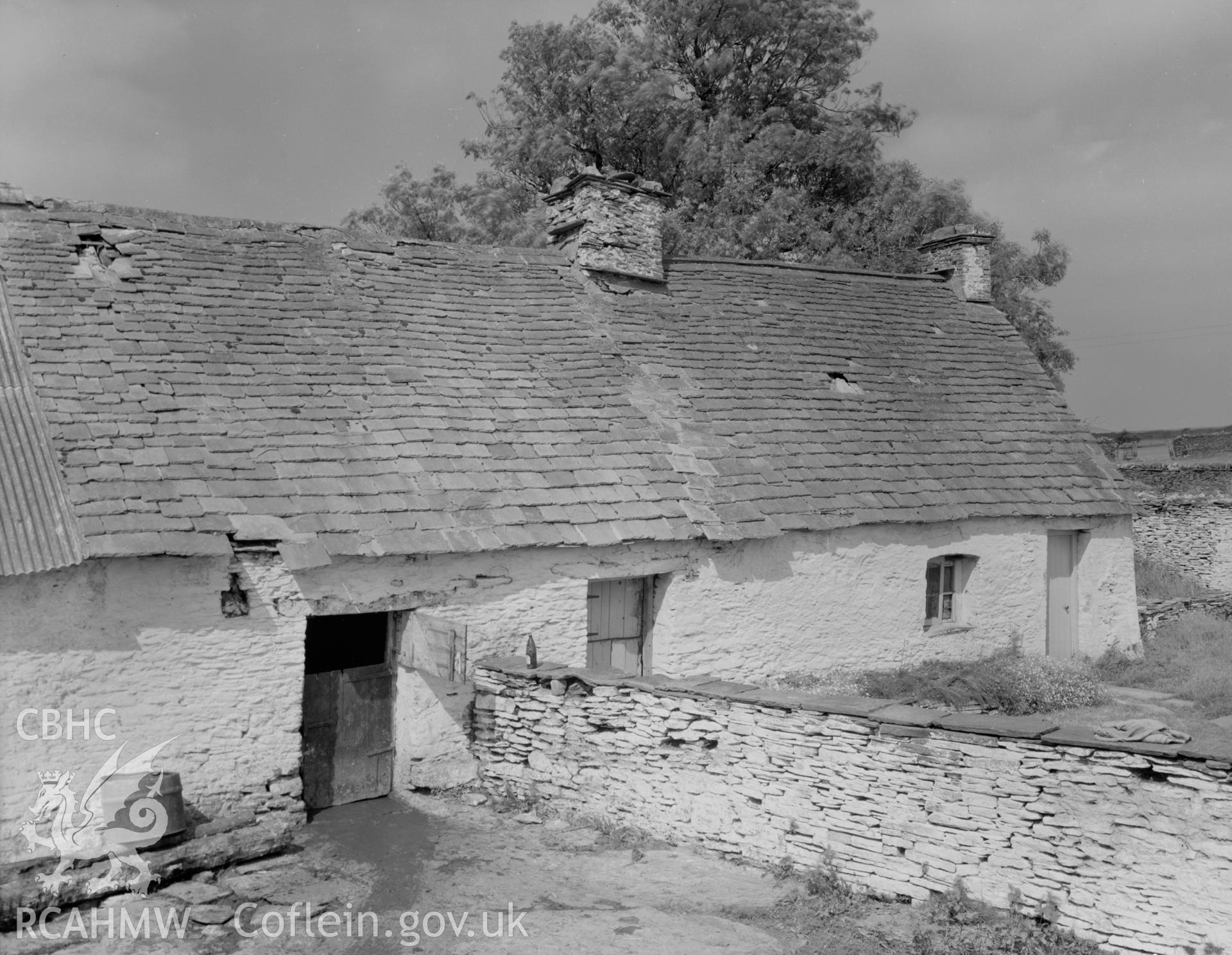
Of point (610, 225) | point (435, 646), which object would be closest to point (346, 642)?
point (435, 646)

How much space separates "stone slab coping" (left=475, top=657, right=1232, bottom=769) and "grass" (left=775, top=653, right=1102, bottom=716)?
2.86m

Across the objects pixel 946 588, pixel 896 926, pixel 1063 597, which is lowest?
pixel 896 926

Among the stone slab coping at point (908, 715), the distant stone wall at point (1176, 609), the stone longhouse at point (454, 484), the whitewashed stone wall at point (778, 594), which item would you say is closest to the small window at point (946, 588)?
the stone longhouse at point (454, 484)

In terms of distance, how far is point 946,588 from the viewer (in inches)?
499

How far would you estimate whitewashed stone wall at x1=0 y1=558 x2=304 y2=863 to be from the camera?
7.23m

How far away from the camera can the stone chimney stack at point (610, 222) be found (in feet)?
44.5

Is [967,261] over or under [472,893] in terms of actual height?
over

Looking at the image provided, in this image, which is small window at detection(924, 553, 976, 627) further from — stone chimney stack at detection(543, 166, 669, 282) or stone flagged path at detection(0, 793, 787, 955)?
stone flagged path at detection(0, 793, 787, 955)

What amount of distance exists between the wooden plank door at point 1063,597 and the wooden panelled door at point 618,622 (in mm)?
6513

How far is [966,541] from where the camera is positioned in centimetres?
1237

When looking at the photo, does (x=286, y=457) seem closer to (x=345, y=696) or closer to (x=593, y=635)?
(x=345, y=696)

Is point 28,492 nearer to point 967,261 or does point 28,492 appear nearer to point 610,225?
point 610,225

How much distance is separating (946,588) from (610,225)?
22.0 ft

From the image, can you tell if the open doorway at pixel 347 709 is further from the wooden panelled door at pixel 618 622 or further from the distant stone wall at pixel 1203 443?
the distant stone wall at pixel 1203 443
